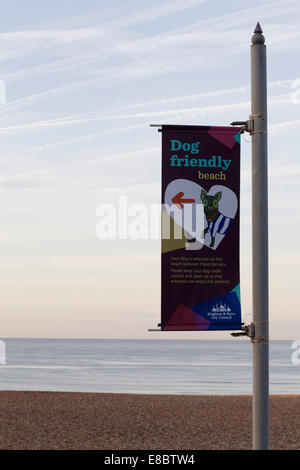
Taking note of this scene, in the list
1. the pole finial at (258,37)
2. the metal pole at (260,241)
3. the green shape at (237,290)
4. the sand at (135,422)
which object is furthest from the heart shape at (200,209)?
the sand at (135,422)

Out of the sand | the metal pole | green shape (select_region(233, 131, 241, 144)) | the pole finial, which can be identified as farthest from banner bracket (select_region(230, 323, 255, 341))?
the sand

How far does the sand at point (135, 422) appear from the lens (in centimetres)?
1556

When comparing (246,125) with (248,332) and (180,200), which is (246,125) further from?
(248,332)

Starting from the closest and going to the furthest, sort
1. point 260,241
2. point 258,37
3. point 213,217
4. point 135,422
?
point 260,241 → point 258,37 → point 213,217 → point 135,422

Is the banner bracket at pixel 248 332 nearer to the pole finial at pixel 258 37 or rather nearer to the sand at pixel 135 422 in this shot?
the pole finial at pixel 258 37

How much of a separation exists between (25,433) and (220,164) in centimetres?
1050

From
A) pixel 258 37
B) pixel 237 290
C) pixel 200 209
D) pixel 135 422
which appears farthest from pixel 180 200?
pixel 135 422

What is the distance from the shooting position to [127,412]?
19750 mm

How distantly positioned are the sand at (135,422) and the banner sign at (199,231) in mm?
7475

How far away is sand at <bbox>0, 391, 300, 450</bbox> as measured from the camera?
613 inches

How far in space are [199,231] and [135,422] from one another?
10.8 metres

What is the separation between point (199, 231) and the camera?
8.41 m
